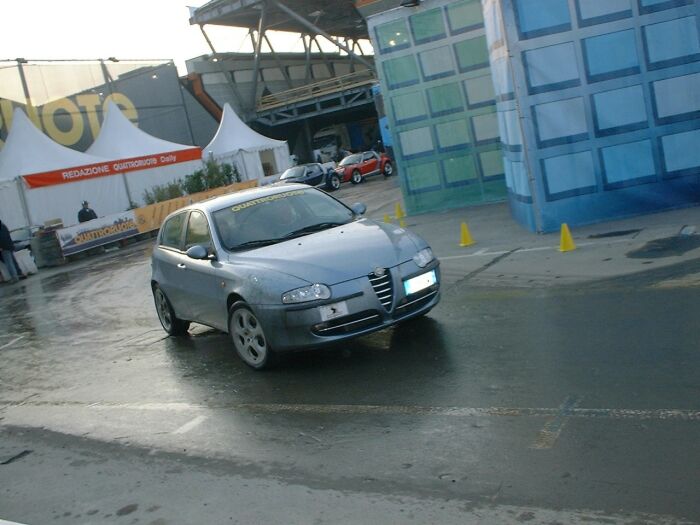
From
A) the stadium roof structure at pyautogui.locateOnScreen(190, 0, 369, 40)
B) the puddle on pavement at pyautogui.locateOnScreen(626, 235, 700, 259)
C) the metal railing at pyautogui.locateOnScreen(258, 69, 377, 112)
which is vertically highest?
the stadium roof structure at pyautogui.locateOnScreen(190, 0, 369, 40)

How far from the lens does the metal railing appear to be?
55844mm

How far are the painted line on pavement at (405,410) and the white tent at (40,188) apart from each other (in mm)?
21682

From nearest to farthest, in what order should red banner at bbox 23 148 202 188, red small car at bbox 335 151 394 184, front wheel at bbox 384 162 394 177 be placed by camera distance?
red banner at bbox 23 148 202 188 < red small car at bbox 335 151 394 184 < front wheel at bbox 384 162 394 177

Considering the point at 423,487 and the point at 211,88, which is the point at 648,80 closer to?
the point at 423,487

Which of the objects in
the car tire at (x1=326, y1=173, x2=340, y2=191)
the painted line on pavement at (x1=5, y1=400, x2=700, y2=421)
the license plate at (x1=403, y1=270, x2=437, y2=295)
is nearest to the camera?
the painted line on pavement at (x1=5, y1=400, x2=700, y2=421)

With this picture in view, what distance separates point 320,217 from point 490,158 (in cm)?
1009

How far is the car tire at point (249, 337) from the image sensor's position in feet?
23.7

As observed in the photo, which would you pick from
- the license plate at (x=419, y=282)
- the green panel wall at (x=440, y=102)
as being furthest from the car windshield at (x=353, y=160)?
the license plate at (x=419, y=282)

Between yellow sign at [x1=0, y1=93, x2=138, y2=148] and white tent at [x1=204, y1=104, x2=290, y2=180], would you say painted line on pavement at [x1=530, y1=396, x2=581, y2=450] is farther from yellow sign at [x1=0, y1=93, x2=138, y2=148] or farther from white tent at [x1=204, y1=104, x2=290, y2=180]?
yellow sign at [x1=0, y1=93, x2=138, y2=148]

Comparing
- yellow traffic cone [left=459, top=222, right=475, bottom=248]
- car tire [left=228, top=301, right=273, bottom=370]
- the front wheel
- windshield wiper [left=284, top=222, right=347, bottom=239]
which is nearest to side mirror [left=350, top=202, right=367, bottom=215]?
windshield wiper [left=284, top=222, right=347, bottom=239]

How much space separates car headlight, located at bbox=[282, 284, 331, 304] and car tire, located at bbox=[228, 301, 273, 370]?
50 centimetres

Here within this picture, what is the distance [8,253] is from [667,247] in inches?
652

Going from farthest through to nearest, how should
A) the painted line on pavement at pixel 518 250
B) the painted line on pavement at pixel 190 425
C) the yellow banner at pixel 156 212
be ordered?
the yellow banner at pixel 156 212, the painted line on pavement at pixel 518 250, the painted line on pavement at pixel 190 425

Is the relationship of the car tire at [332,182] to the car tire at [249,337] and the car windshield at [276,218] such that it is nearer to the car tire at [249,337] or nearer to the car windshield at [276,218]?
the car windshield at [276,218]
